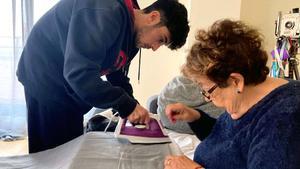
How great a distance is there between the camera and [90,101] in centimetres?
114

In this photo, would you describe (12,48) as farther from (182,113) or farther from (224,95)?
(224,95)

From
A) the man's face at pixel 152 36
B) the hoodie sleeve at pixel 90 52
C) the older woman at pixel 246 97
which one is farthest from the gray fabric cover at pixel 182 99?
the older woman at pixel 246 97

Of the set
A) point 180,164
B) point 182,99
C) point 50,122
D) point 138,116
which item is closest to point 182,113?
point 138,116

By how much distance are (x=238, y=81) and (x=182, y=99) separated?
3.86 ft

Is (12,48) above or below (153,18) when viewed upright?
below

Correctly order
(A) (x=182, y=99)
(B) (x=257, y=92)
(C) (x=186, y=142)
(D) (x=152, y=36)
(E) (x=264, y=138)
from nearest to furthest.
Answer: (E) (x=264, y=138), (B) (x=257, y=92), (D) (x=152, y=36), (C) (x=186, y=142), (A) (x=182, y=99)

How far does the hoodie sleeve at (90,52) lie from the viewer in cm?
109

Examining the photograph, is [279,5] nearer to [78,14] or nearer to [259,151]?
[78,14]

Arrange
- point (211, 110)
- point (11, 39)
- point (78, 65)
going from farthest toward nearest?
point (11, 39) < point (211, 110) < point (78, 65)

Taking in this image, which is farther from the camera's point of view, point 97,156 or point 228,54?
point 97,156

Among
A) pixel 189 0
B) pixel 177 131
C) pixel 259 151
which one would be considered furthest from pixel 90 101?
pixel 189 0

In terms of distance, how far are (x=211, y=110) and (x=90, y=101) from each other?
0.96m

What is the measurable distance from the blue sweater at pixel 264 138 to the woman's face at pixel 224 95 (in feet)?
0.12

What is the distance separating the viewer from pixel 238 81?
0.82 meters
